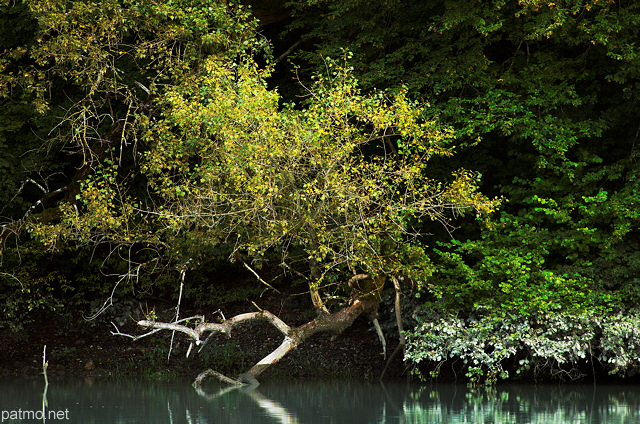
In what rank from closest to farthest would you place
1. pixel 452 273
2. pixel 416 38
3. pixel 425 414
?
pixel 425 414 → pixel 452 273 → pixel 416 38

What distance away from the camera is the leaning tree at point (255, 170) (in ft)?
35.3

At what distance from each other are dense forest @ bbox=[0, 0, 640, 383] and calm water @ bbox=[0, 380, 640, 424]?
524 mm

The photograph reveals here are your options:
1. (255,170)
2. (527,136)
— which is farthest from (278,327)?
(527,136)

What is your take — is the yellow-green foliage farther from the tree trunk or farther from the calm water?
the calm water

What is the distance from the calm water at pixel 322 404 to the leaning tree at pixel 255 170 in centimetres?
86

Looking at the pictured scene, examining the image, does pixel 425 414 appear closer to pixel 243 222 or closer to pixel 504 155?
pixel 243 222

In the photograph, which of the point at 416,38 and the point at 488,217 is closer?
the point at 488,217

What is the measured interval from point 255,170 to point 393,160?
2.19 m

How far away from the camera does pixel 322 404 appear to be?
10695 millimetres

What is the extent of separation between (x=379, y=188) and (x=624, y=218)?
383 cm

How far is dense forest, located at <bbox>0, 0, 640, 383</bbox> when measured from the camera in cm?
1110

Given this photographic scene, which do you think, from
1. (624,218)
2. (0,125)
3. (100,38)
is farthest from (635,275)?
(0,125)

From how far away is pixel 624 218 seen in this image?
1242 centimetres

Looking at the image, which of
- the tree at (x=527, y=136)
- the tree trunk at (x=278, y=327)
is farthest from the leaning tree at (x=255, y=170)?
the tree at (x=527, y=136)
